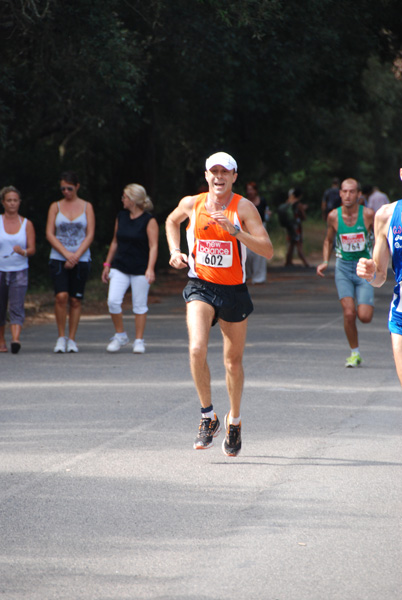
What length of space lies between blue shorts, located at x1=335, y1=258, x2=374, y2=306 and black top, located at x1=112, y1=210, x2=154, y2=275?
242 cm

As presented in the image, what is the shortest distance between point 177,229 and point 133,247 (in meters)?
4.87

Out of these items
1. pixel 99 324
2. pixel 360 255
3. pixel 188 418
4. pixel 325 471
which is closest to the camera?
pixel 325 471

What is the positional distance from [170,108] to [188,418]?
515 inches

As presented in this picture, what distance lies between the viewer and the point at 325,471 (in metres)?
6.39

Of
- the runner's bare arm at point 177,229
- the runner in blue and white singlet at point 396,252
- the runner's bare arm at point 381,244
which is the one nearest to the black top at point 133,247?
the runner's bare arm at point 177,229

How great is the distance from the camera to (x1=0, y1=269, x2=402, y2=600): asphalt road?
4.39 meters

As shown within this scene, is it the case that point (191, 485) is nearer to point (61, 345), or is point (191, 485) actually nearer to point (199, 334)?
point (199, 334)

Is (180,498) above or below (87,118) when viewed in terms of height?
below

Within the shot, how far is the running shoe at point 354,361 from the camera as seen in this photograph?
436 inches

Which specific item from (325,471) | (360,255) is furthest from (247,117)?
(325,471)

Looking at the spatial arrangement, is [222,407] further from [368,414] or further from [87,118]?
[87,118]

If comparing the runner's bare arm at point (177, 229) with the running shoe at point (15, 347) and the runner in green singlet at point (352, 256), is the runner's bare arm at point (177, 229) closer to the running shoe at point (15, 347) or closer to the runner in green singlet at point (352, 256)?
the runner in green singlet at point (352, 256)

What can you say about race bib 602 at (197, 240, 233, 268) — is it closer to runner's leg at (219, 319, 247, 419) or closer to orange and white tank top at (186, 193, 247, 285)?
orange and white tank top at (186, 193, 247, 285)

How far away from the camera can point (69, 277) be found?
12336 mm
